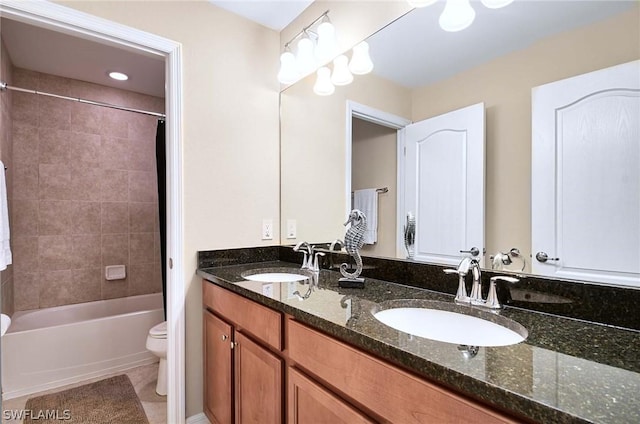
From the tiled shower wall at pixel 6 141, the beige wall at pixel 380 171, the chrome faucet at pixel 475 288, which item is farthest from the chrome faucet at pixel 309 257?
the tiled shower wall at pixel 6 141

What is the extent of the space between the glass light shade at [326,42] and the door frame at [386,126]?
1.05ft

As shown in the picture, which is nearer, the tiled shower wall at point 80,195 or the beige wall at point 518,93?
the beige wall at point 518,93

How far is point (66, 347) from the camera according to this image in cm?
232

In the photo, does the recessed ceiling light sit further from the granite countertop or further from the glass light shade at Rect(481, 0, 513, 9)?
the glass light shade at Rect(481, 0, 513, 9)

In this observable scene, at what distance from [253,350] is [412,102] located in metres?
1.24

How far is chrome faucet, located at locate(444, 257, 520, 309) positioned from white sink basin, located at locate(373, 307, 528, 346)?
0.07 m

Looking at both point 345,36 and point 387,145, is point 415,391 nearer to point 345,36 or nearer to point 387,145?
point 387,145

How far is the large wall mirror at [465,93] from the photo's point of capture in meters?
0.96

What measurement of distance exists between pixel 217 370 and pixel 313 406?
2.65ft

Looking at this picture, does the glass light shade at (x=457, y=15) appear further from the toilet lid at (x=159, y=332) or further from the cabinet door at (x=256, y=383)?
the toilet lid at (x=159, y=332)

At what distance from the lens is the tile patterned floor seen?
75.7 inches

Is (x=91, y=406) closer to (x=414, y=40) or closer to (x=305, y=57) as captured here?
(x=305, y=57)

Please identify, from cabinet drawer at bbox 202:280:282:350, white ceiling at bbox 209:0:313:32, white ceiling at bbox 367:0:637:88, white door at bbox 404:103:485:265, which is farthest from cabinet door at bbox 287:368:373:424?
white ceiling at bbox 209:0:313:32

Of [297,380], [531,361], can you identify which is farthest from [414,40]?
[297,380]
